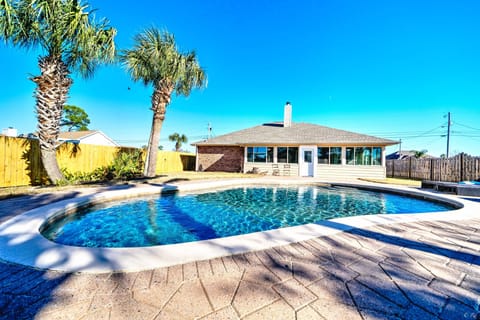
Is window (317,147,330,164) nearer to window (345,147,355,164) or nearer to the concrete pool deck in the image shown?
window (345,147,355,164)

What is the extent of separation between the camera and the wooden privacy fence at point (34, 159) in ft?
24.0

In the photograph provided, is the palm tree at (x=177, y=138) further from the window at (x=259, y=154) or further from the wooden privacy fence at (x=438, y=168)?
the wooden privacy fence at (x=438, y=168)

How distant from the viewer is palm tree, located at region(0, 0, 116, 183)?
6.28m

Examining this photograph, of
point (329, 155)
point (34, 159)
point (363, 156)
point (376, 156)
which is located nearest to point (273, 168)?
point (329, 155)

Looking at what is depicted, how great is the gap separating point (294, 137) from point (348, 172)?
465 cm

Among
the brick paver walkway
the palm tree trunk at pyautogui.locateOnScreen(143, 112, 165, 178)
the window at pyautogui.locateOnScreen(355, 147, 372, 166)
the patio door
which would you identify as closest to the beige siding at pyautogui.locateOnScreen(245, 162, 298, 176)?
the patio door

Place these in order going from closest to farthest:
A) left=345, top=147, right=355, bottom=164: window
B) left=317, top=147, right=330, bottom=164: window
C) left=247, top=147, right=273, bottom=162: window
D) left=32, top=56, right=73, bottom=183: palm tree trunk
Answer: left=32, top=56, right=73, bottom=183: palm tree trunk → left=345, top=147, right=355, bottom=164: window → left=317, top=147, right=330, bottom=164: window → left=247, top=147, right=273, bottom=162: window

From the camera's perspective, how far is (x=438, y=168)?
12.8 metres

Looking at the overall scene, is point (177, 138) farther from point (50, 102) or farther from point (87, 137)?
point (50, 102)

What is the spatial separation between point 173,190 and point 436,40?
15.0 meters

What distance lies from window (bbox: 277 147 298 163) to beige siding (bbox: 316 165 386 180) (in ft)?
6.25

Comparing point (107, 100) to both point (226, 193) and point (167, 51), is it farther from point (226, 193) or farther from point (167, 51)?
point (226, 193)

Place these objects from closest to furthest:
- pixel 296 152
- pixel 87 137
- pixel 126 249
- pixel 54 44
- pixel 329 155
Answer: pixel 126 249 < pixel 54 44 < pixel 329 155 < pixel 296 152 < pixel 87 137

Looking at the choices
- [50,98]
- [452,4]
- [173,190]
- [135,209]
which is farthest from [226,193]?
[452,4]
